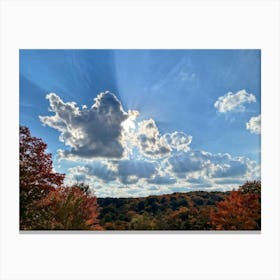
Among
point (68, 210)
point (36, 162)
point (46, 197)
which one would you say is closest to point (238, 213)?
point (68, 210)

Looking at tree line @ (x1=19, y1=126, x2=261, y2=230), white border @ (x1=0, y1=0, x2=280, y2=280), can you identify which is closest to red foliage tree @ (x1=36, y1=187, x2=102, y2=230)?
tree line @ (x1=19, y1=126, x2=261, y2=230)

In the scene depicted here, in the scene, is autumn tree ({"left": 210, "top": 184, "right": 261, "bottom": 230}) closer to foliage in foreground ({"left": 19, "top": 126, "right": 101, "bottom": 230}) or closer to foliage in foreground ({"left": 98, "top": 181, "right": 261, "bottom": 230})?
foliage in foreground ({"left": 98, "top": 181, "right": 261, "bottom": 230})

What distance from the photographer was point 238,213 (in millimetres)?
4633

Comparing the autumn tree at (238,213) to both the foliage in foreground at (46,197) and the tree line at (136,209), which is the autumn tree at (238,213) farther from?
the foliage in foreground at (46,197)

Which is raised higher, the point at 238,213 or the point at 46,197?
the point at 46,197

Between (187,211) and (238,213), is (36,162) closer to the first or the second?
(187,211)

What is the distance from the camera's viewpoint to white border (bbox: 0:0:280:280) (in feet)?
14.9
